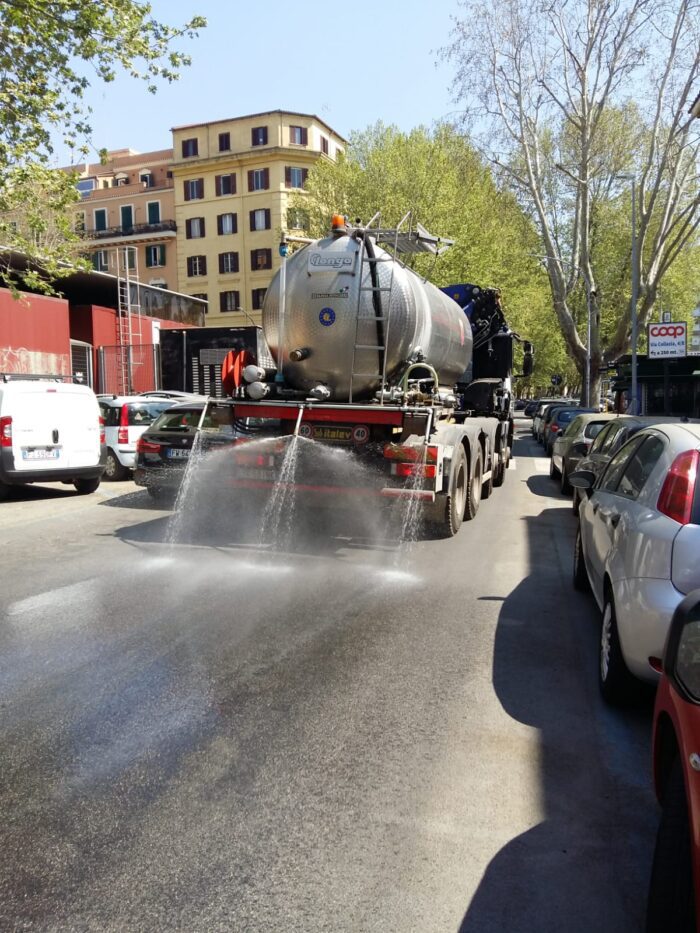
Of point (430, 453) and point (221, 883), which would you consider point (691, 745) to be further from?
point (430, 453)

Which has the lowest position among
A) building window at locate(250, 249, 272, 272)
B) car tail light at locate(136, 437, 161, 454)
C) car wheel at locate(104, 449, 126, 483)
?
car wheel at locate(104, 449, 126, 483)

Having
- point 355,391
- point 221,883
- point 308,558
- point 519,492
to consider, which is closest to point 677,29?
point 519,492

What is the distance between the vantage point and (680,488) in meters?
3.80

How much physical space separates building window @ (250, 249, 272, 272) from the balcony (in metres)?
7.59

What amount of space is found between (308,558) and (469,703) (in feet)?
11.9

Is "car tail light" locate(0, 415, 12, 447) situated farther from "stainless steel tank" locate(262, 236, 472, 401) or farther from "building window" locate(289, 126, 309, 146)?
"building window" locate(289, 126, 309, 146)

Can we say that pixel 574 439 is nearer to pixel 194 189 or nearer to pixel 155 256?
pixel 194 189

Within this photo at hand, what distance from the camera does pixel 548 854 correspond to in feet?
9.14

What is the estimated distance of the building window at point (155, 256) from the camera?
56.5 metres

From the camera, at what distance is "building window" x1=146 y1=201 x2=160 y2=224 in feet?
186

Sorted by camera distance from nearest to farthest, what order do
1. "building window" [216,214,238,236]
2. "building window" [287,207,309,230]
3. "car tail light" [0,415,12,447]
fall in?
"car tail light" [0,415,12,447] < "building window" [287,207,309,230] < "building window" [216,214,238,236]

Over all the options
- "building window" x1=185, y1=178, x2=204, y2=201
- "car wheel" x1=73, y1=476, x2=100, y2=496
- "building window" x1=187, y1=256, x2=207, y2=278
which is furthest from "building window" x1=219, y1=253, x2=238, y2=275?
"car wheel" x1=73, y1=476, x2=100, y2=496

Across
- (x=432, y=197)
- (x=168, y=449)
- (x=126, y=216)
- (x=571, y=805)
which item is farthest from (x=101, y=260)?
(x=571, y=805)

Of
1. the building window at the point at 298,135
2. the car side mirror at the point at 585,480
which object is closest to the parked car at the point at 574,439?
the car side mirror at the point at 585,480
